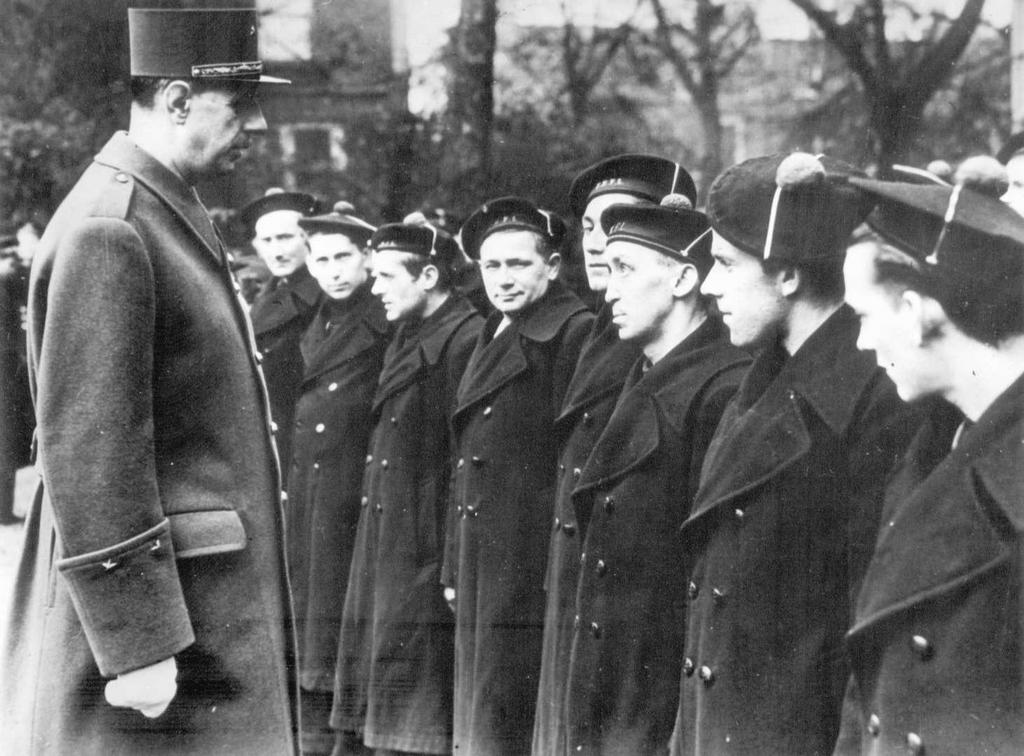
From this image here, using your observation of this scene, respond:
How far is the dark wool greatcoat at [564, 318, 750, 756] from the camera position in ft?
10.8

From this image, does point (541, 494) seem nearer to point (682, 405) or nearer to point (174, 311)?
point (682, 405)

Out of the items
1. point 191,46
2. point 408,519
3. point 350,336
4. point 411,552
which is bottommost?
point 411,552

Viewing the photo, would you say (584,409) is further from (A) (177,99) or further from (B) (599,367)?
(A) (177,99)

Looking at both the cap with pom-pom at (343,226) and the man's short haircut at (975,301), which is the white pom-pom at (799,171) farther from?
the cap with pom-pom at (343,226)

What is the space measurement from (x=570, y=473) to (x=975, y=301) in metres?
1.85

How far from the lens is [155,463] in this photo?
256 centimetres

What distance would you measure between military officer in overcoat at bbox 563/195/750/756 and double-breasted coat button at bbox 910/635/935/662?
3.55 feet

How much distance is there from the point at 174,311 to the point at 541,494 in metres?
1.93

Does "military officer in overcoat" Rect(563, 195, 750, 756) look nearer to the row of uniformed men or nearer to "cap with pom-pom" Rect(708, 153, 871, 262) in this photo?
the row of uniformed men

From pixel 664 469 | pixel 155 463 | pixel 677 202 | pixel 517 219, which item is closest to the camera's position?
pixel 155 463

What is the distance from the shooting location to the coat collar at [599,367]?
377 cm

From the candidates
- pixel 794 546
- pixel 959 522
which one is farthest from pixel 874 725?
pixel 794 546

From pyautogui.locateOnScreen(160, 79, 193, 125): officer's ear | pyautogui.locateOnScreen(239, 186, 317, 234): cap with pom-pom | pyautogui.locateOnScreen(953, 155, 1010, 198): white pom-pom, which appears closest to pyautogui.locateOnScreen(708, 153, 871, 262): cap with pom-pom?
pyautogui.locateOnScreen(953, 155, 1010, 198): white pom-pom

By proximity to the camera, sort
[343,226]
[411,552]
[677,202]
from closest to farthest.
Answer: [677,202], [411,552], [343,226]
